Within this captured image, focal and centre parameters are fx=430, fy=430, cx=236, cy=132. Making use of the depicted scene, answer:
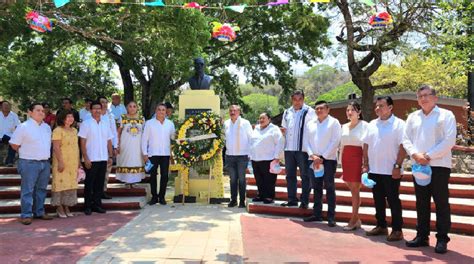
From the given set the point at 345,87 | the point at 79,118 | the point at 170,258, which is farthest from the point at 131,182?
the point at 345,87

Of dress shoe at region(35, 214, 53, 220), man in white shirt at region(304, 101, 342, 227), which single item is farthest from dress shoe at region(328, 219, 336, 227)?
dress shoe at region(35, 214, 53, 220)

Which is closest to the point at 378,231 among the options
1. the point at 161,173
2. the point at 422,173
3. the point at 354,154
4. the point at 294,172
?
the point at 354,154

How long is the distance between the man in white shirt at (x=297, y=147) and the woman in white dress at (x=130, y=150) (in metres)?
2.90

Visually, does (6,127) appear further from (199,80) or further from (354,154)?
(354,154)

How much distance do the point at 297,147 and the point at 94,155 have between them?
3.49 metres

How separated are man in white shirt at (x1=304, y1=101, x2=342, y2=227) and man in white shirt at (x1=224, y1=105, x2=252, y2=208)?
5.16ft

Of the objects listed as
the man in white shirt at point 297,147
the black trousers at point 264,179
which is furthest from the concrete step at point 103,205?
the man in white shirt at point 297,147

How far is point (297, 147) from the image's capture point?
23.8ft

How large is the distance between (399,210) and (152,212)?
402cm

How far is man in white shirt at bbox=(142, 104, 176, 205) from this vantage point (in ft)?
26.8

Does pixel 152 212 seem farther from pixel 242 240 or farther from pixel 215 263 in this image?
pixel 215 263

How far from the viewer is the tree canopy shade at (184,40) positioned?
8148 millimetres

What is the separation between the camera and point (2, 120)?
33.9 ft

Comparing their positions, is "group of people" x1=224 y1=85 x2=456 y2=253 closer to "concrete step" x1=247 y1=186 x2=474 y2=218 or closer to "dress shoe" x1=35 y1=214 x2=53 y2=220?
"concrete step" x1=247 y1=186 x2=474 y2=218
